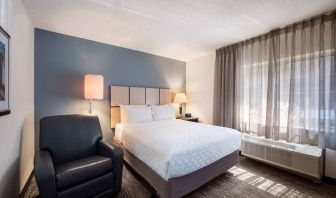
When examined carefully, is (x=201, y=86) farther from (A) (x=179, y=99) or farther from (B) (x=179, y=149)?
(B) (x=179, y=149)

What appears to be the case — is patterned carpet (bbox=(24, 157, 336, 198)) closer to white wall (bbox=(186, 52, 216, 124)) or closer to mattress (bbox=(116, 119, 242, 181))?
mattress (bbox=(116, 119, 242, 181))

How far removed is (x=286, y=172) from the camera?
2473 mm

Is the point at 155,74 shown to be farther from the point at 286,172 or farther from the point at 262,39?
the point at 286,172

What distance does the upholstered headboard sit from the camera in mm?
3344

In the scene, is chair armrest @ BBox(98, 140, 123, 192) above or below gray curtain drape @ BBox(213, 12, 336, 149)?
below

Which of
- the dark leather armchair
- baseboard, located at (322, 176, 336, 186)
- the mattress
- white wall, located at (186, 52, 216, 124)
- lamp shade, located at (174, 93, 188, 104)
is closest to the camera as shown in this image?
the dark leather armchair

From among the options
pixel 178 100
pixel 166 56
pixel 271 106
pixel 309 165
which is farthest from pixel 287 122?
pixel 166 56

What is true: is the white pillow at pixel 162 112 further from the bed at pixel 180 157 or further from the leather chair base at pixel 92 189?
the leather chair base at pixel 92 189

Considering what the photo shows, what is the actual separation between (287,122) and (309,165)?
0.68 m

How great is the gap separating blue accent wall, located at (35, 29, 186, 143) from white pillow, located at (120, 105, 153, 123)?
439mm

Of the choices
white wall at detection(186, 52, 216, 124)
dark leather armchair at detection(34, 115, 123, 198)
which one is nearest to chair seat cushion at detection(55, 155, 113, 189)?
dark leather armchair at detection(34, 115, 123, 198)

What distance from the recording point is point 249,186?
2068mm

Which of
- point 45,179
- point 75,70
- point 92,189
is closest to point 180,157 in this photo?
point 92,189

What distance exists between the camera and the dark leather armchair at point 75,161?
145 cm
